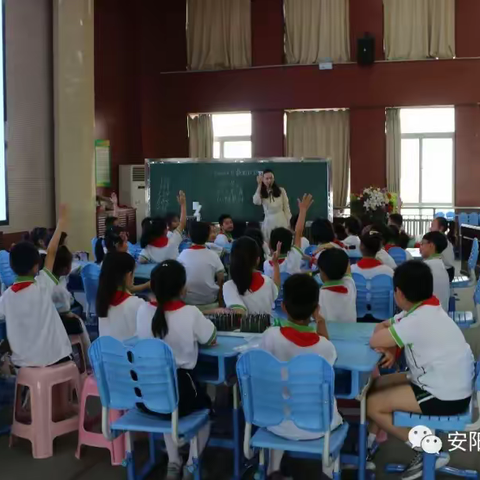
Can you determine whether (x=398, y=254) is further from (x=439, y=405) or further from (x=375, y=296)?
(x=439, y=405)

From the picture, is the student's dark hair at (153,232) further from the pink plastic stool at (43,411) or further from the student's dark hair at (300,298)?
the student's dark hair at (300,298)

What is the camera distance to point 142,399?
8.75 ft

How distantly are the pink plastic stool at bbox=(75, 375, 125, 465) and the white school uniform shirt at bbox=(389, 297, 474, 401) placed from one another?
57.2 inches

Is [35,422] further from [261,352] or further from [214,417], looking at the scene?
[261,352]

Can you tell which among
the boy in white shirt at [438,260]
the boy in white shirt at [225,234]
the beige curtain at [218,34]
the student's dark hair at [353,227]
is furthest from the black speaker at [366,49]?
the boy in white shirt at [438,260]

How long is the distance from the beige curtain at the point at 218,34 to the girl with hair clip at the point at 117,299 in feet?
30.0

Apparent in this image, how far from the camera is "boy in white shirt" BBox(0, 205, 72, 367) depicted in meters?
3.36

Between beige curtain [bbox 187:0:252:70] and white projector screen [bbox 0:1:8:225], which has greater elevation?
beige curtain [bbox 187:0:252:70]

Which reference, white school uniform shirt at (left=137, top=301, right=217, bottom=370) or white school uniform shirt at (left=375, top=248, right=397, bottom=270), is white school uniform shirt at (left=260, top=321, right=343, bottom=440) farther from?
white school uniform shirt at (left=375, top=248, right=397, bottom=270)

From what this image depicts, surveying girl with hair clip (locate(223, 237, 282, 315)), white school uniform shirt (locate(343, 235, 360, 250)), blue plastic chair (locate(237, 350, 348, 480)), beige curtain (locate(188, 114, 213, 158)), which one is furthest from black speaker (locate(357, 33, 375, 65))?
blue plastic chair (locate(237, 350, 348, 480))

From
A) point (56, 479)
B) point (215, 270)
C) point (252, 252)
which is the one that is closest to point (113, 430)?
point (56, 479)

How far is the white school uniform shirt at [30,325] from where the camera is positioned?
132 inches

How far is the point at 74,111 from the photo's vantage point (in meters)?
8.41

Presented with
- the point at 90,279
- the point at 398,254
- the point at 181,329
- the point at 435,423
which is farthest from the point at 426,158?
the point at 181,329
